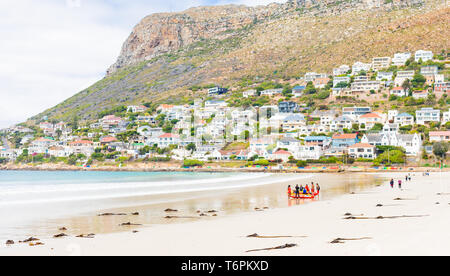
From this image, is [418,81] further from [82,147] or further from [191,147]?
[82,147]

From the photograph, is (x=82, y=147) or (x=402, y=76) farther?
(x=82, y=147)

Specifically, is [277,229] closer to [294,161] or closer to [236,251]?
[236,251]

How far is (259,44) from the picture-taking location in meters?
148

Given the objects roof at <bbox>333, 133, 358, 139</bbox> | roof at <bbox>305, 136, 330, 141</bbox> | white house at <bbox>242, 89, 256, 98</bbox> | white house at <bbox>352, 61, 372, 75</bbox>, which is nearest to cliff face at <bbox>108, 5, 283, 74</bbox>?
white house at <bbox>242, 89, 256, 98</bbox>

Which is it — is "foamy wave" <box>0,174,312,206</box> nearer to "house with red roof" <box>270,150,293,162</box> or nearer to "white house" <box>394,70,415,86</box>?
"house with red roof" <box>270,150,293,162</box>

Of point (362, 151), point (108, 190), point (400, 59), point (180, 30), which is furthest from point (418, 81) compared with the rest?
point (180, 30)

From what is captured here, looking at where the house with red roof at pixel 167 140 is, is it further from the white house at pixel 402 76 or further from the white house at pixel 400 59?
the white house at pixel 400 59

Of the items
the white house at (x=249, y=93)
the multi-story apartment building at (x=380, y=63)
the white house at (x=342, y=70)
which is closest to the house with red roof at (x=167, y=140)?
the white house at (x=249, y=93)

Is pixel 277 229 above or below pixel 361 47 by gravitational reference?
below

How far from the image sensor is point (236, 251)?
804 centimetres

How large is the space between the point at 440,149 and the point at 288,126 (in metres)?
34.3

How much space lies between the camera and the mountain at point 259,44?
122000 millimetres

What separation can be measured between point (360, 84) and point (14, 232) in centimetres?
9709

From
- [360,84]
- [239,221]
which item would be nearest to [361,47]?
[360,84]
